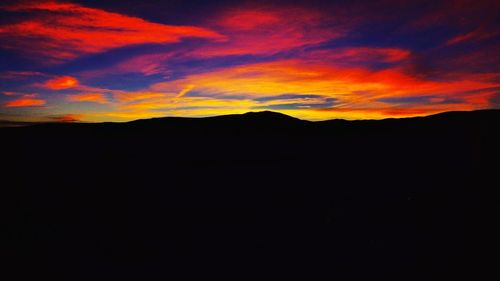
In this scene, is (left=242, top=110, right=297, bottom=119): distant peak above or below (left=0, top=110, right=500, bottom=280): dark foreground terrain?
above

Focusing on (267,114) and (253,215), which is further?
(267,114)

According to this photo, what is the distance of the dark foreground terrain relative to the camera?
19.5ft

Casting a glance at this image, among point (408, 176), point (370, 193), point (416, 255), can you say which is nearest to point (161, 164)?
point (370, 193)

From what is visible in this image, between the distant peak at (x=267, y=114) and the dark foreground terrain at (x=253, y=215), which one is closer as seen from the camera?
the dark foreground terrain at (x=253, y=215)

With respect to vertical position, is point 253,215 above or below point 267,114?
below

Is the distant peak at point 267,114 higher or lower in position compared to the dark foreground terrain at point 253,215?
higher

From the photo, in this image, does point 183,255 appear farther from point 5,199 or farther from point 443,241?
point 5,199

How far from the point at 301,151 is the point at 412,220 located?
1022cm

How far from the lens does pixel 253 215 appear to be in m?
8.18

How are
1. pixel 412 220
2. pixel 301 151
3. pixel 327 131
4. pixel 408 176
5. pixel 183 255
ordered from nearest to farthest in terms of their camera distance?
pixel 183 255
pixel 412 220
pixel 408 176
pixel 301 151
pixel 327 131

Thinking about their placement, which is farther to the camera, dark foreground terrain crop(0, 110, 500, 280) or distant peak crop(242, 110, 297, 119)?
distant peak crop(242, 110, 297, 119)

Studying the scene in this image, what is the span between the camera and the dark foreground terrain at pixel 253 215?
594 centimetres

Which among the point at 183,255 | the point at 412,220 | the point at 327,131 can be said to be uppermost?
the point at 327,131

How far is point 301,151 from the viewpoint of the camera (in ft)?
57.6
